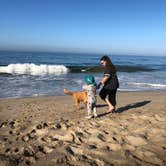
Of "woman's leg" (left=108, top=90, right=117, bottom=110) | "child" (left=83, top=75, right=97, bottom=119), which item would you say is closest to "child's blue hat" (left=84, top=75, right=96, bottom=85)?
"child" (left=83, top=75, right=97, bottom=119)

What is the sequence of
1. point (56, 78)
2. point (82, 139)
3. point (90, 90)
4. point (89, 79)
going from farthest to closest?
1. point (56, 78)
2. point (90, 90)
3. point (89, 79)
4. point (82, 139)

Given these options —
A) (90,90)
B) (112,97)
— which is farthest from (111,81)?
(90,90)

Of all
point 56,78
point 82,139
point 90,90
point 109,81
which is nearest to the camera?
point 82,139

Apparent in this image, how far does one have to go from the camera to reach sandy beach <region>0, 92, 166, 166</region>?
3.45 meters

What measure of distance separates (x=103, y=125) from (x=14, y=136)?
5.97 ft

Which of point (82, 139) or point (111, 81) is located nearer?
point (82, 139)

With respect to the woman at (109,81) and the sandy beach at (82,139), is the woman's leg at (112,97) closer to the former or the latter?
the woman at (109,81)

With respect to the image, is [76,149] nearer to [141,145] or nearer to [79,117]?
[141,145]

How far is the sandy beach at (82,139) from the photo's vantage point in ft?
11.3

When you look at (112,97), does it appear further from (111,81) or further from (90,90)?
(90,90)

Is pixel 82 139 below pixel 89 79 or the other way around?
below

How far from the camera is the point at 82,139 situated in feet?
13.9

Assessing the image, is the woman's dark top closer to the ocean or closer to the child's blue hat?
the child's blue hat

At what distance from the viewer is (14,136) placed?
14.5ft
